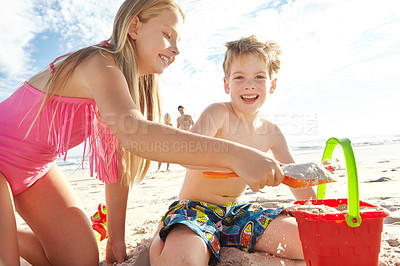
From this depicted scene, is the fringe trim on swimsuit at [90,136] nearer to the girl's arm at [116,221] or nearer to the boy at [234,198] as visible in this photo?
the girl's arm at [116,221]

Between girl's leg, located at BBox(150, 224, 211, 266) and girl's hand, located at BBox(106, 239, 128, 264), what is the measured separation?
0.49m

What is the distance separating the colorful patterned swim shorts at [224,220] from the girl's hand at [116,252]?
479 millimetres

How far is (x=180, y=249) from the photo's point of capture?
1.59m

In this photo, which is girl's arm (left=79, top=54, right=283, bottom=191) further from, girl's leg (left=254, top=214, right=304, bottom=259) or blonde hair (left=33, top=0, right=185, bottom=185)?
girl's leg (left=254, top=214, right=304, bottom=259)

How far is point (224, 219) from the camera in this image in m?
2.00

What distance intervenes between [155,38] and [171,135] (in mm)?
882

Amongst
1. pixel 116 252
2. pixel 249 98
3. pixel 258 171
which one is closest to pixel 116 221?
pixel 116 252

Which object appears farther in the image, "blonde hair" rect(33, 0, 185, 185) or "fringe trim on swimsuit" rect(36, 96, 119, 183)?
"fringe trim on swimsuit" rect(36, 96, 119, 183)

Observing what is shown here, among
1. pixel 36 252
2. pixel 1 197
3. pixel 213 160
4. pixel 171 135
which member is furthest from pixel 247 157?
pixel 36 252

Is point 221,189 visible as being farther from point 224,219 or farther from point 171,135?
point 171,135

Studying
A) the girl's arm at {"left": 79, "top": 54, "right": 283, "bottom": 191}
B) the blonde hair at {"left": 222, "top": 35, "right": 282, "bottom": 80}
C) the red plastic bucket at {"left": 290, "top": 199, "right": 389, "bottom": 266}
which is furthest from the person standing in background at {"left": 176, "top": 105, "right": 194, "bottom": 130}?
the red plastic bucket at {"left": 290, "top": 199, "right": 389, "bottom": 266}

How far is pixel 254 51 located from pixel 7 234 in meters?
1.99

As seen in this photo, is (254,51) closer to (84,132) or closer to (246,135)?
(246,135)

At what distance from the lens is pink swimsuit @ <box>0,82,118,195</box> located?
6.46 feet
